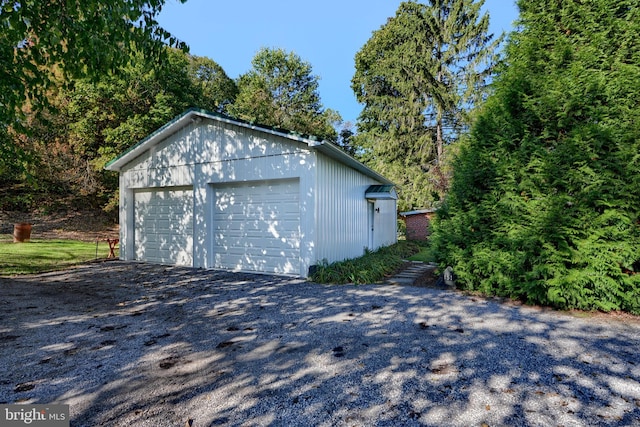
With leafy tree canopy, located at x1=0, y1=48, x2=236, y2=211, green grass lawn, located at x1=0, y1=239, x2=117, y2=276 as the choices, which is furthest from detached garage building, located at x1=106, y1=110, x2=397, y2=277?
leafy tree canopy, located at x1=0, y1=48, x2=236, y2=211

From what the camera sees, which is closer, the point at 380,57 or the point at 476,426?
the point at 476,426

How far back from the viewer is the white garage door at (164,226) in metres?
8.74

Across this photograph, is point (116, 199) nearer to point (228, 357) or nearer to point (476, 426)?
point (228, 357)

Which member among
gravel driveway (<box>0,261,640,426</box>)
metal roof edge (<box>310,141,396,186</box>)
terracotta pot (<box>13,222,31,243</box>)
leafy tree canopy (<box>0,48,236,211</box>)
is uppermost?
leafy tree canopy (<box>0,48,236,211</box>)

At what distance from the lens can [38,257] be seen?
9719 mm

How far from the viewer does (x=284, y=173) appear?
726cm

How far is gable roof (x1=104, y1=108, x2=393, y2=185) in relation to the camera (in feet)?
22.7

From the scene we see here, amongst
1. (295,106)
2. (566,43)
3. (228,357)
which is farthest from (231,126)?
(295,106)

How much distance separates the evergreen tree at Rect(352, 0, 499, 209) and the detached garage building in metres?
11.1

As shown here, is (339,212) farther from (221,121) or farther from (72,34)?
(72,34)

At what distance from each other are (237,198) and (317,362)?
5.75 m

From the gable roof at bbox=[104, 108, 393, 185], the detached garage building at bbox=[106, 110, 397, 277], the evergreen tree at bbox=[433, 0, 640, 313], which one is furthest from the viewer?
the detached garage building at bbox=[106, 110, 397, 277]

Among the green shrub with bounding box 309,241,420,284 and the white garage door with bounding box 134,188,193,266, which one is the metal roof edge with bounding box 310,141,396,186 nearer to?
the green shrub with bounding box 309,241,420,284

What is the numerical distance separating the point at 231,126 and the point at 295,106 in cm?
1896
